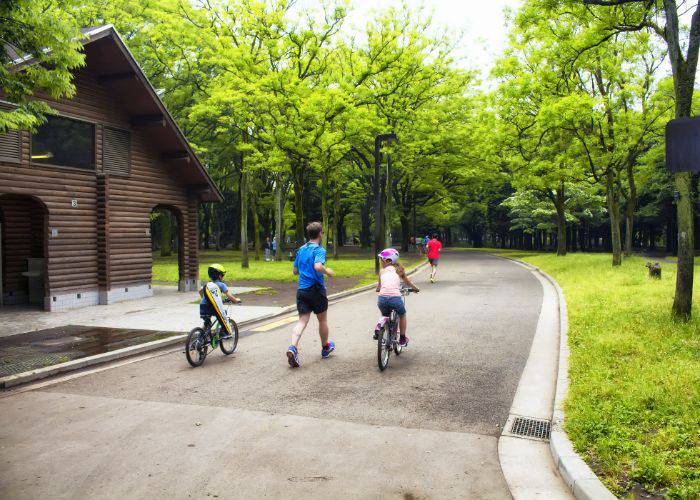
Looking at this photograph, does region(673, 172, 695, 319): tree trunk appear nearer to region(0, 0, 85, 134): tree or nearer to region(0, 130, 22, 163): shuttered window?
region(0, 0, 85, 134): tree

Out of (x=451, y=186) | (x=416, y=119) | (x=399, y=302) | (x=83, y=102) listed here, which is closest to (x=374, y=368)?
(x=399, y=302)

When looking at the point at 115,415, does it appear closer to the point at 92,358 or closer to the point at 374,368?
the point at 92,358

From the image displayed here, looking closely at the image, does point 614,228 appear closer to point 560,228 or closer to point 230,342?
point 560,228

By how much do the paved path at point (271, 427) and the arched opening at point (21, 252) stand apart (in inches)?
337

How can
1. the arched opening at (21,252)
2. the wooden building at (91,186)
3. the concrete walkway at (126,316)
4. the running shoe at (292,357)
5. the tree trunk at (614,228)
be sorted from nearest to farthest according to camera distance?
1. the running shoe at (292,357)
2. the concrete walkway at (126,316)
3. the wooden building at (91,186)
4. the arched opening at (21,252)
5. the tree trunk at (614,228)

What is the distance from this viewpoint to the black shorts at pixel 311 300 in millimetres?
7883

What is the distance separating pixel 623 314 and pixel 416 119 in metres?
23.6

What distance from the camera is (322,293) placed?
798 centimetres

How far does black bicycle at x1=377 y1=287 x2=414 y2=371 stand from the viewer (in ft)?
24.0

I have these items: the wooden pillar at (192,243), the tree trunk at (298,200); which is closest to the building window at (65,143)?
the wooden pillar at (192,243)

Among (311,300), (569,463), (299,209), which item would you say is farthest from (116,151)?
(569,463)

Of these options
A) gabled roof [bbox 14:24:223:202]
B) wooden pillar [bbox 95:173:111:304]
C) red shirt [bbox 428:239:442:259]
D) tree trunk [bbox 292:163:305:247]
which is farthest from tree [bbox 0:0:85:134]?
tree trunk [bbox 292:163:305:247]

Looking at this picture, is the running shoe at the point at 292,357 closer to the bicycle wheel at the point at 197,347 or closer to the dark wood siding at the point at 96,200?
the bicycle wheel at the point at 197,347

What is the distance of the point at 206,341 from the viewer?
26.7ft
